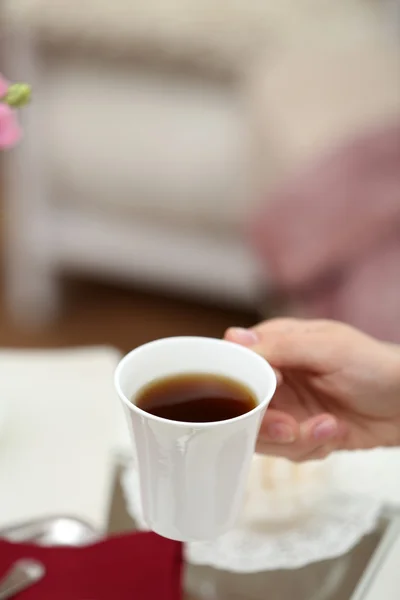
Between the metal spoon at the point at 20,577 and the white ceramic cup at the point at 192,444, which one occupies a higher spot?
the white ceramic cup at the point at 192,444

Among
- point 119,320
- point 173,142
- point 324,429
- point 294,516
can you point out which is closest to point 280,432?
point 324,429

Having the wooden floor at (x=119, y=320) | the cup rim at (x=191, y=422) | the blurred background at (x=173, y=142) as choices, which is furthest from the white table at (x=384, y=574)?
the wooden floor at (x=119, y=320)

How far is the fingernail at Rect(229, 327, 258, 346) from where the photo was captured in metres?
0.68

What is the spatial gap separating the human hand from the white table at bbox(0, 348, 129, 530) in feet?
0.73

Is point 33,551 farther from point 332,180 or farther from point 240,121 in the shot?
point 240,121

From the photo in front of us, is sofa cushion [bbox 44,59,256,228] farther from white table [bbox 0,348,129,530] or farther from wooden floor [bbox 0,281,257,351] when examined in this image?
white table [bbox 0,348,129,530]

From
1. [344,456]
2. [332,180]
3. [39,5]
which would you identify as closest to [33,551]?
[344,456]

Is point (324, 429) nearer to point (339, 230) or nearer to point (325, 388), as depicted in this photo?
point (325, 388)

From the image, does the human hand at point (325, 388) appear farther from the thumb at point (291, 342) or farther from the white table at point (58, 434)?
the white table at point (58, 434)

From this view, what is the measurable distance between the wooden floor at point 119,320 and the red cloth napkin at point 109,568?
1505 mm

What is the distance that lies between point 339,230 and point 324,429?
83 cm

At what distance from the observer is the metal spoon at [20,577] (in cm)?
66

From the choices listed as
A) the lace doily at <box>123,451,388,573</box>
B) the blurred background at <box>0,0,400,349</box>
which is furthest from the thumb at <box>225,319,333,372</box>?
the blurred background at <box>0,0,400,349</box>

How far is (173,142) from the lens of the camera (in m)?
2.05
